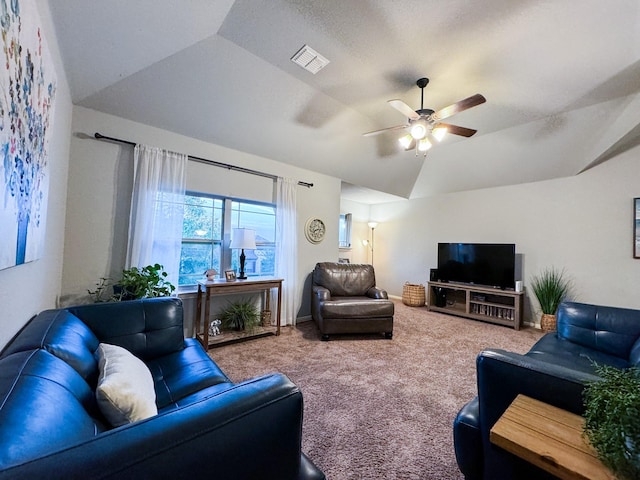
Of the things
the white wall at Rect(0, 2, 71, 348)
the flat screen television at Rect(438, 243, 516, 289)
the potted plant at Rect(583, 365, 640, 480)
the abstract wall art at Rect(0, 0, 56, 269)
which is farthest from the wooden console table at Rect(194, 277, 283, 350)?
the flat screen television at Rect(438, 243, 516, 289)

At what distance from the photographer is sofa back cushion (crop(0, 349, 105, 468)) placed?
1.73ft

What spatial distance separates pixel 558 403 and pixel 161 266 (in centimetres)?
304

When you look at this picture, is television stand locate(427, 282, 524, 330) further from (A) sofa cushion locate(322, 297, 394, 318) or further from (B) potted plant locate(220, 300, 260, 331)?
(B) potted plant locate(220, 300, 260, 331)

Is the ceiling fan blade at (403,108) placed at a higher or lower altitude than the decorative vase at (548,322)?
higher

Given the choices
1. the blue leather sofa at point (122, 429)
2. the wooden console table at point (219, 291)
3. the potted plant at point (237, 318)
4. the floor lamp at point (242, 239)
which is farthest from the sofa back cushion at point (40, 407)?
the potted plant at point (237, 318)

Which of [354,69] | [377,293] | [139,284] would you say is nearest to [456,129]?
[354,69]

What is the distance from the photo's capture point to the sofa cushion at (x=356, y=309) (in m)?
3.22

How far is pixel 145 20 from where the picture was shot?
1.69 m

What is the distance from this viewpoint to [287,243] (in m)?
3.73

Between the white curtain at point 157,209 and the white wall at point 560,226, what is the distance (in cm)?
463

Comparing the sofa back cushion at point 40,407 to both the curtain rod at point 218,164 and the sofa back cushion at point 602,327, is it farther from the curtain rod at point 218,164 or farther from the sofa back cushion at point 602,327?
the sofa back cushion at point 602,327

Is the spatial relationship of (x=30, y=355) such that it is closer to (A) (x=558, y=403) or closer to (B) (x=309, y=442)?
(B) (x=309, y=442)

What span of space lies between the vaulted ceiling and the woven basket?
2.87 m

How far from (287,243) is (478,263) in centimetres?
332
